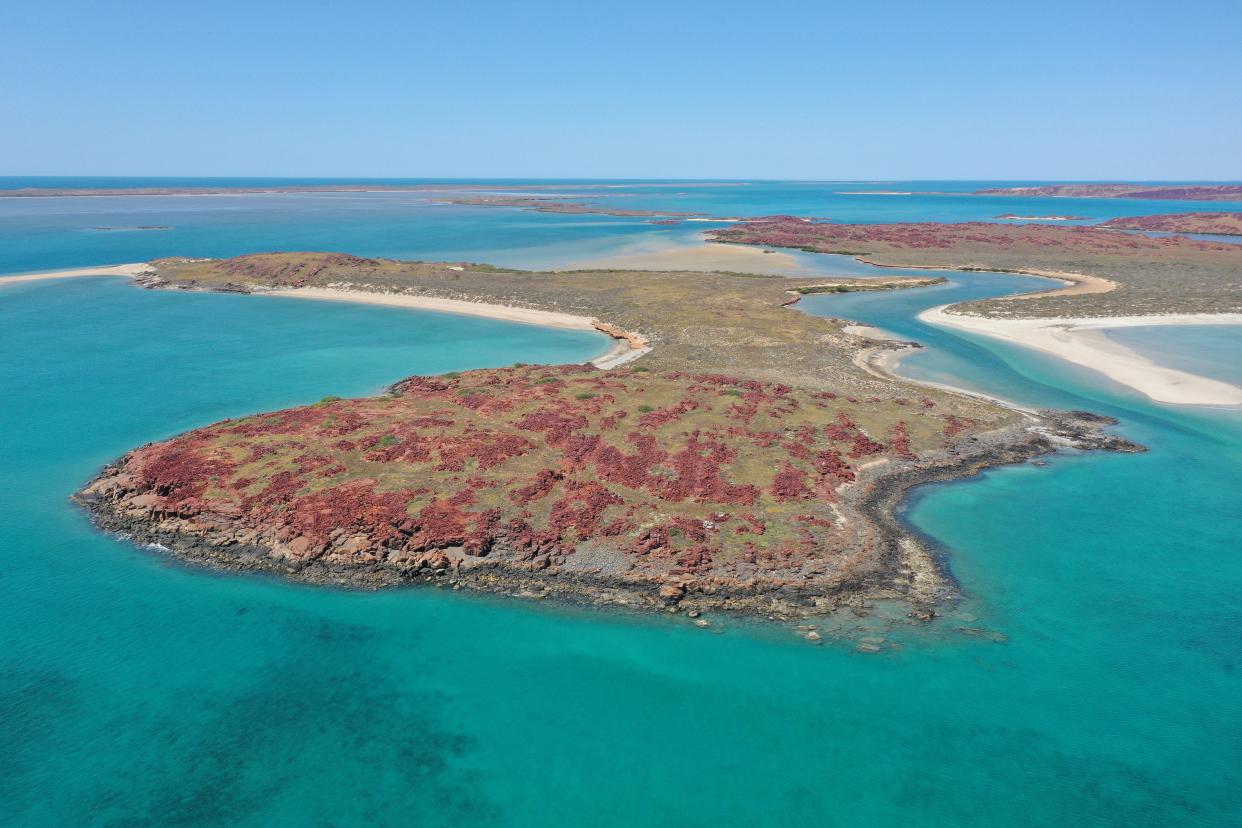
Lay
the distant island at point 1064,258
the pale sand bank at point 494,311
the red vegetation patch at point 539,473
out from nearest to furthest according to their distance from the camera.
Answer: the red vegetation patch at point 539,473, the pale sand bank at point 494,311, the distant island at point 1064,258

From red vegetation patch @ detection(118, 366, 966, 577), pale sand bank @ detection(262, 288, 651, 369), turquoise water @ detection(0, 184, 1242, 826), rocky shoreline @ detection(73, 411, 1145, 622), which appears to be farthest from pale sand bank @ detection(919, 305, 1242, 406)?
pale sand bank @ detection(262, 288, 651, 369)

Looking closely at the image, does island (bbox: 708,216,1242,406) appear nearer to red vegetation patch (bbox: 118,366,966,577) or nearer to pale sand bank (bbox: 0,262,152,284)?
red vegetation patch (bbox: 118,366,966,577)

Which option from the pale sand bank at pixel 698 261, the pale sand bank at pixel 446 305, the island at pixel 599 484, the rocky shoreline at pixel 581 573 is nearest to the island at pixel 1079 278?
the pale sand bank at pixel 698 261

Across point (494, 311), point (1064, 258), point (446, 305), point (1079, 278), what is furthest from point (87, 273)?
point (1064, 258)

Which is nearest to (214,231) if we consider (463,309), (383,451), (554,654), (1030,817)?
(463,309)

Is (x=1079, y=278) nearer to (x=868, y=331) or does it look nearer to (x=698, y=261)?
(x=868, y=331)

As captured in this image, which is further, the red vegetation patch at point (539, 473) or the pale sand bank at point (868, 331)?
the pale sand bank at point (868, 331)

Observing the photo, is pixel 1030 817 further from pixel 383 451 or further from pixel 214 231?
pixel 214 231

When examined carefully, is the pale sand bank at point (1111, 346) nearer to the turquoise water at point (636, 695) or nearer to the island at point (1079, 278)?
the island at point (1079, 278)
